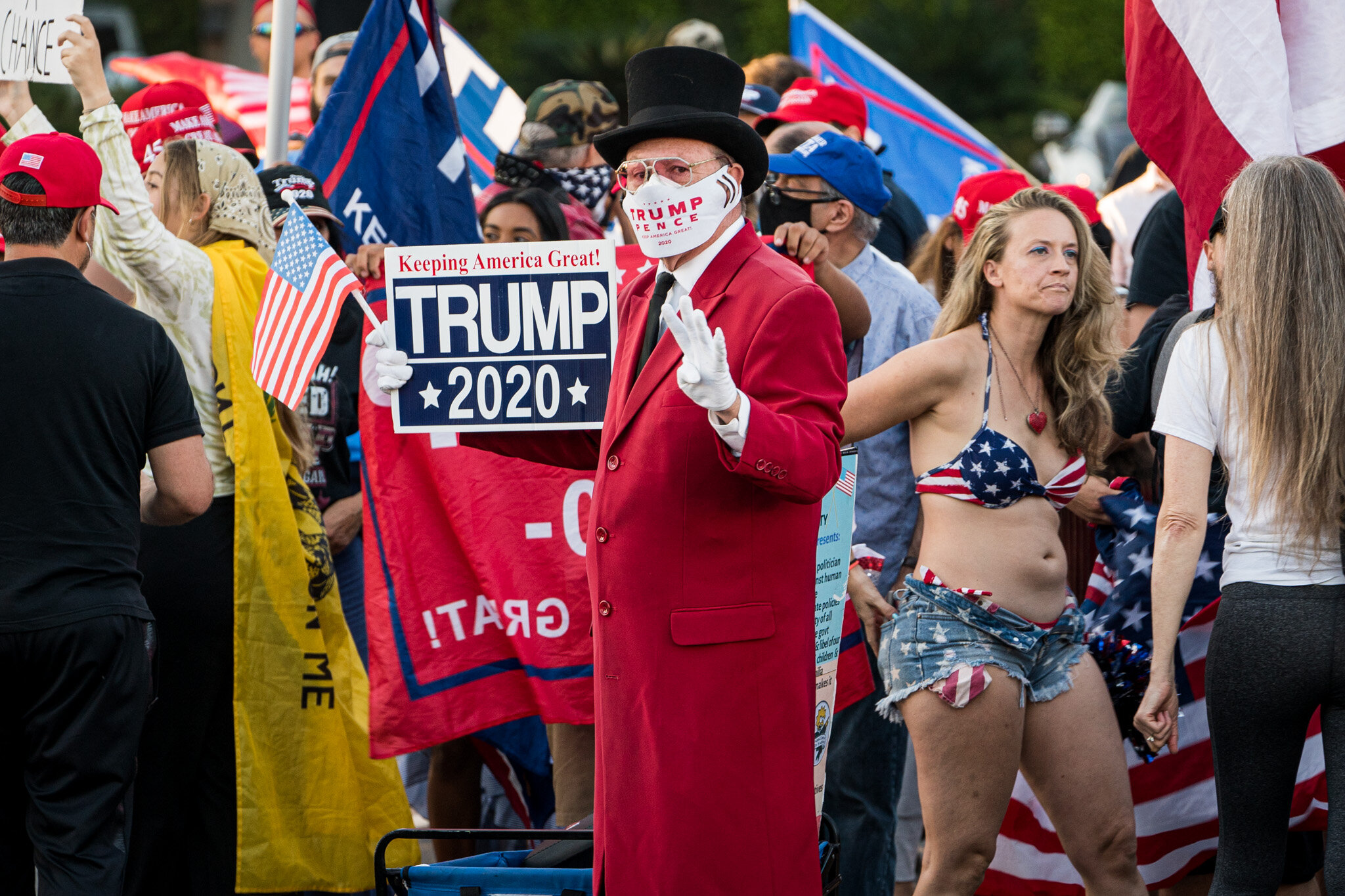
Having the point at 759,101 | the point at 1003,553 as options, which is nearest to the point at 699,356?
the point at 1003,553

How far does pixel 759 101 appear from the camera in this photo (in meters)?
7.04

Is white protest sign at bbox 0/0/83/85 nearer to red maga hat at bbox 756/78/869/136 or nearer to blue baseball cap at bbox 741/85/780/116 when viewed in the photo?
red maga hat at bbox 756/78/869/136

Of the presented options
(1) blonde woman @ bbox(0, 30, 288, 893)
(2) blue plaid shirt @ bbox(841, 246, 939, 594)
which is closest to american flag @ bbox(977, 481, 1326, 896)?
(2) blue plaid shirt @ bbox(841, 246, 939, 594)

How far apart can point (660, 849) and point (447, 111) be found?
136 inches

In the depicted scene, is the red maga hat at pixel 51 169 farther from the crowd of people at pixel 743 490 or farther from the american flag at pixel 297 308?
the american flag at pixel 297 308

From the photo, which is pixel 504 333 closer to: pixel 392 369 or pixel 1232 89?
pixel 392 369

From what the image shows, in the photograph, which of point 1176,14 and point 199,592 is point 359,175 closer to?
point 199,592

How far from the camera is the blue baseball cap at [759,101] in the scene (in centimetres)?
694

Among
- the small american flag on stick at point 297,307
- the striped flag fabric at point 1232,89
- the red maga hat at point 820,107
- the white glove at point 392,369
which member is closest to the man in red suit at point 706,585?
the white glove at point 392,369

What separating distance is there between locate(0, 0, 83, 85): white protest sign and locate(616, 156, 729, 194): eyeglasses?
2.40 m

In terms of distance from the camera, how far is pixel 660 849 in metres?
3.08

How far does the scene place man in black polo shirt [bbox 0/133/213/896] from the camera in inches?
150

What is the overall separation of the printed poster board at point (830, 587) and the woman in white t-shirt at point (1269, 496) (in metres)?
0.80

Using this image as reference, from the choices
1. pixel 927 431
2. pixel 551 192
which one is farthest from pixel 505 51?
pixel 927 431
